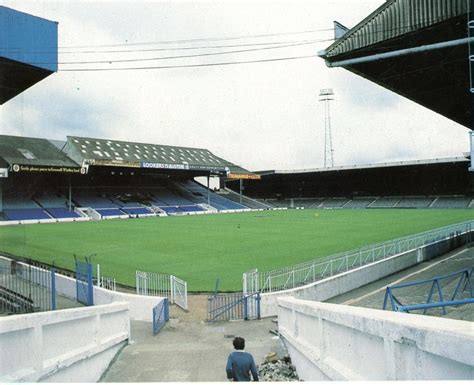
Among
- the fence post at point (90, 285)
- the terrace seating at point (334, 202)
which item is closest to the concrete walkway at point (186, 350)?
the fence post at point (90, 285)

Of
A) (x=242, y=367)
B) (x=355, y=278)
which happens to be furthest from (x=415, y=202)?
(x=242, y=367)

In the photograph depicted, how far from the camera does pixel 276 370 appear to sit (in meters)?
6.95

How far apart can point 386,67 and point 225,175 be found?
57.8 m

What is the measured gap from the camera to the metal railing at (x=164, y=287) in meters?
12.8

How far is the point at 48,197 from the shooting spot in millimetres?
52781

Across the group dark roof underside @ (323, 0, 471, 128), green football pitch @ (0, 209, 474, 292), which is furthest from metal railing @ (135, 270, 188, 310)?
dark roof underside @ (323, 0, 471, 128)

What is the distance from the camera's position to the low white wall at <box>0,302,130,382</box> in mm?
4301

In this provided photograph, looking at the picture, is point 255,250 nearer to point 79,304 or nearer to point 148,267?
point 148,267

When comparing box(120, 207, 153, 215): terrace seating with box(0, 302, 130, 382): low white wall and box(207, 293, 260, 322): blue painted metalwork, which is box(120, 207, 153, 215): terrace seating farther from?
box(0, 302, 130, 382): low white wall

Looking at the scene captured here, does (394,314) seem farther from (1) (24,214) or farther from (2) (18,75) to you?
(1) (24,214)

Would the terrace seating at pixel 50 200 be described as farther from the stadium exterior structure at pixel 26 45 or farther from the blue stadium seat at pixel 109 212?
the stadium exterior structure at pixel 26 45

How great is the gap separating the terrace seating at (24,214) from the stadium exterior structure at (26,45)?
36.5 meters

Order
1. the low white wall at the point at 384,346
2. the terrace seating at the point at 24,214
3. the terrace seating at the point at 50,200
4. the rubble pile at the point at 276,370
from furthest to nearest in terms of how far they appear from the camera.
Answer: the terrace seating at the point at 50,200, the terrace seating at the point at 24,214, the rubble pile at the point at 276,370, the low white wall at the point at 384,346

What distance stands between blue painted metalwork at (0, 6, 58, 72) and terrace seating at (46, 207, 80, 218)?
40.0m
